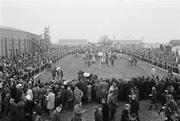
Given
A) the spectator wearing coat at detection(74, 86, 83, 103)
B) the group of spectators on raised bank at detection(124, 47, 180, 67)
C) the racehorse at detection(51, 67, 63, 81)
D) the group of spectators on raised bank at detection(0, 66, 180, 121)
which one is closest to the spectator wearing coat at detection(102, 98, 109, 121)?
the group of spectators on raised bank at detection(0, 66, 180, 121)

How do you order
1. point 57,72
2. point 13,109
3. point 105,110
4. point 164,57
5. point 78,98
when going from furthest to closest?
point 164,57
point 57,72
point 78,98
point 105,110
point 13,109

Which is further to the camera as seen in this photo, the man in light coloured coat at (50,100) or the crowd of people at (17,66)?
the crowd of people at (17,66)

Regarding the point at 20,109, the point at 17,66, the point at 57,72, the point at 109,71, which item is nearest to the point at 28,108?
the point at 20,109

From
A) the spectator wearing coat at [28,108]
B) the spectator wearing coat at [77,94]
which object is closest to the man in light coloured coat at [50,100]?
the spectator wearing coat at [28,108]

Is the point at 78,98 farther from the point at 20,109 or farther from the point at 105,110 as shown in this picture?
the point at 20,109

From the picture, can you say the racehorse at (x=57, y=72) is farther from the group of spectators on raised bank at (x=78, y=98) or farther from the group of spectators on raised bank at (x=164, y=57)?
the group of spectators on raised bank at (x=164, y=57)

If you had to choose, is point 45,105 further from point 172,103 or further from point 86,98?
point 172,103

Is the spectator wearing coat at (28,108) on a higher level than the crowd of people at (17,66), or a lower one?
lower

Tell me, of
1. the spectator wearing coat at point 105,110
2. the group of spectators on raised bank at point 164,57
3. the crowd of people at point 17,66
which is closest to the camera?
the spectator wearing coat at point 105,110

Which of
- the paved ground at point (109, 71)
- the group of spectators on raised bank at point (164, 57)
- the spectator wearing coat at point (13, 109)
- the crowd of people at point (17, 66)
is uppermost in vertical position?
the group of spectators on raised bank at point (164, 57)

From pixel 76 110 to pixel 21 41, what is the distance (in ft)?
130

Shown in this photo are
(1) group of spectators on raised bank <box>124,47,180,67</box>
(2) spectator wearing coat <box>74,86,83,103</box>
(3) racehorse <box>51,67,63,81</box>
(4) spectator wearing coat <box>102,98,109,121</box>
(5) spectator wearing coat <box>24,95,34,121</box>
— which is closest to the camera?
(4) spectator wearing coat <box>102,98,109,121</box>

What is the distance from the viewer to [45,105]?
11.0 meters

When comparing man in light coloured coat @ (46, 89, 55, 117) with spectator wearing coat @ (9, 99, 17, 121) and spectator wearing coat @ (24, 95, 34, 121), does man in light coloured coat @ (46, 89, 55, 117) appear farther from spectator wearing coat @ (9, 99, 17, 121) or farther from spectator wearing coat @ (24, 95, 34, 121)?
spectator wearing coat @ (9, 99, 17, 121)
